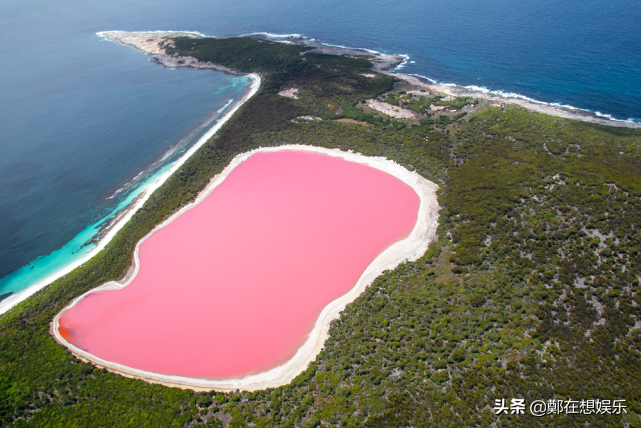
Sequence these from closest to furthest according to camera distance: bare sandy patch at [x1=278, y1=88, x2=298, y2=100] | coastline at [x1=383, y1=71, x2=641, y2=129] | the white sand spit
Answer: coastline at [x1=383, y1=71, x2=641, y2=129]
the white sand spit
bare sandy patch at [x1=278, y1=88, x2=298, y2=100]

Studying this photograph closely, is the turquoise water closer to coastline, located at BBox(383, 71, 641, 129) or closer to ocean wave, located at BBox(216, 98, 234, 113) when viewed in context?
ocean wave, located at BBox(216, 98, 234, 113)

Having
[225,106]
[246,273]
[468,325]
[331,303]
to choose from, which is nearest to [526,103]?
[468,325]

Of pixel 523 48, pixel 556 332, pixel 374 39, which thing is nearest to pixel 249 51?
pixel 374 39

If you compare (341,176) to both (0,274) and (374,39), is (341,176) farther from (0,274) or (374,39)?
(374,39)

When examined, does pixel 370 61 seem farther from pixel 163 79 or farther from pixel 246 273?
pixel 246 273

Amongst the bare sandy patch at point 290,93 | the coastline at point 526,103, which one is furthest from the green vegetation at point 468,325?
the bare sandy patch at point 290,93

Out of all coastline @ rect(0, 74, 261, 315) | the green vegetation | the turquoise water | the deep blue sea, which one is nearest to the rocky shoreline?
the deep blue sea
